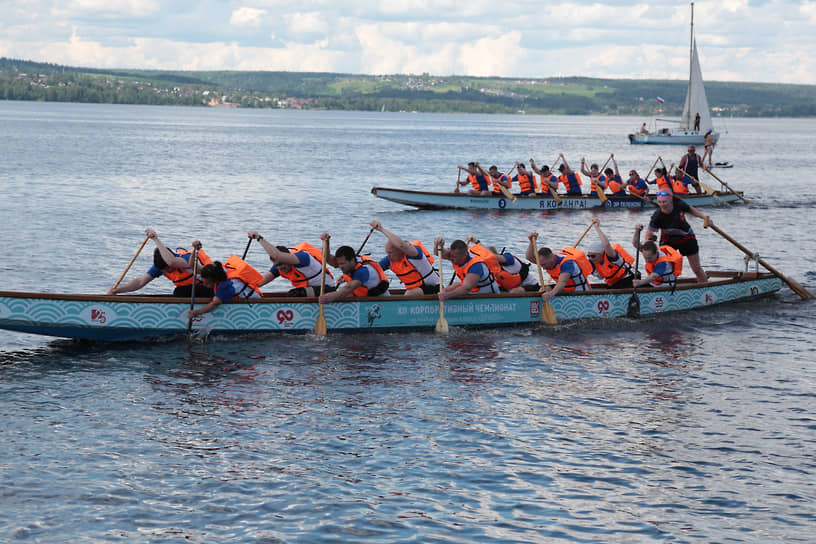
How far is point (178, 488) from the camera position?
1092cm

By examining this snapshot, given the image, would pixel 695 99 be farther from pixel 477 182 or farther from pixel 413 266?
pixel 413 266

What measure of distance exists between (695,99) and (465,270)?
292 feet

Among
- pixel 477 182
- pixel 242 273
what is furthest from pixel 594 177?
pixel 242 273

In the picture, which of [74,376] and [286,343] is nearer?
[74,376]

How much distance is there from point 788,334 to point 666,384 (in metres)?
5.30

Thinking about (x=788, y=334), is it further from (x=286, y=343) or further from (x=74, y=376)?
(x=74, y=376)

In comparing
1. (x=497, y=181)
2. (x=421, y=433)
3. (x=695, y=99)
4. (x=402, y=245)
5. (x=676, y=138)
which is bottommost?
(x=421, y=433)

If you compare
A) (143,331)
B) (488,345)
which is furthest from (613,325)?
(143,331)

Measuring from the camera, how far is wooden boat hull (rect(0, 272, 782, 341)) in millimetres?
15695

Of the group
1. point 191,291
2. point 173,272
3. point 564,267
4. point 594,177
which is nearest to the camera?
point 173,272

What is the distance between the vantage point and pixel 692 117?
104 m

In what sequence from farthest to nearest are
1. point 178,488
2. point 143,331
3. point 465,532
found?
point 143,331
point 178,488
point 465,532

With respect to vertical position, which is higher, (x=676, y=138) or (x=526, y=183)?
(x=676, y=138)

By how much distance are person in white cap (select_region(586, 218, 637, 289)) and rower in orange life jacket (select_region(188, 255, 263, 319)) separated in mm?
7232
